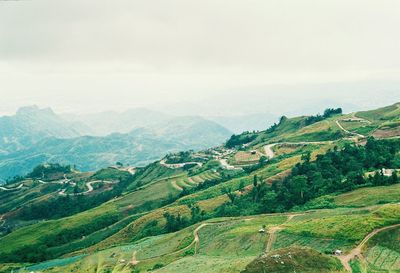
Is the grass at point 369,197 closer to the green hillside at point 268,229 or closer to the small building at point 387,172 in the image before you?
the green hillside at point 268,229

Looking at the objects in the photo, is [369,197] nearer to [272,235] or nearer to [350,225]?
[350,225]

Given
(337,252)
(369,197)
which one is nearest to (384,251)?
(337,252)

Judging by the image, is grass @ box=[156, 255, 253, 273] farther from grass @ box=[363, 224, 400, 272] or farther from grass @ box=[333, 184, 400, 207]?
grass @ box=[333, 184, 400, 207]

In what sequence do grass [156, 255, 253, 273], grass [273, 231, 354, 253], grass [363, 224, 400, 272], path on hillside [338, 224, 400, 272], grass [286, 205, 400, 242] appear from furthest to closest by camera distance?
1. grass [286, 205, 400, 242]
2. grass [273, 231, 354, 253]
3. grass [156, 255, 253, 273]
4. path on hillside [338, 224, 400, 272]
5. grass [363, 224, 400, 272]

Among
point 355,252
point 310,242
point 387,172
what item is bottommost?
point 310,242

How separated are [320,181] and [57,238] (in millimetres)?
127064

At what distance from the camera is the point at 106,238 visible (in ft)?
543

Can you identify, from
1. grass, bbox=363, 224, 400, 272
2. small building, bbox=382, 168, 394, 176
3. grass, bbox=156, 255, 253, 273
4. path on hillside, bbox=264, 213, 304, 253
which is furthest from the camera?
small building, bbox=382, 168, 394, 176

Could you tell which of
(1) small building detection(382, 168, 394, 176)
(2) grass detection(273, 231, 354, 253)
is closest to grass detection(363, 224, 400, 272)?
(2) grass detection(273, 231, 354, 253)

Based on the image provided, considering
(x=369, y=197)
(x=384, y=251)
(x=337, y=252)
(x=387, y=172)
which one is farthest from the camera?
(x=387, y=172)

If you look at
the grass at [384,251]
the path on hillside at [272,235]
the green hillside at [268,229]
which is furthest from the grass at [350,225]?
the path on hillside at [272,235]

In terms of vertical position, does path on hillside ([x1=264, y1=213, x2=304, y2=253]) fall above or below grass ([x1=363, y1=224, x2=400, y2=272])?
below

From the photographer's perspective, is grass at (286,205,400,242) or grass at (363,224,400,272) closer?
grass at (363,224,400,272)

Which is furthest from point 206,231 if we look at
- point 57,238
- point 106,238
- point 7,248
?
point 7,248
